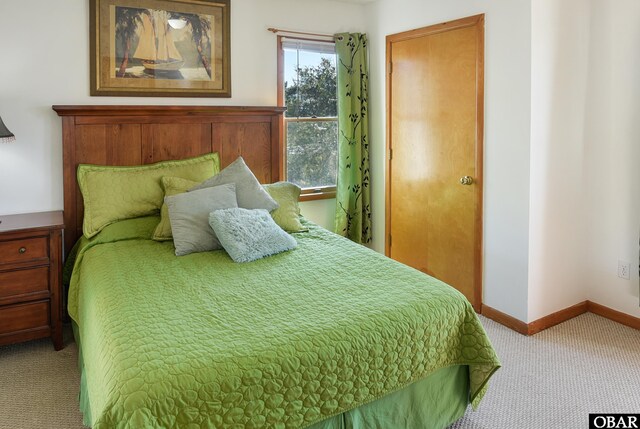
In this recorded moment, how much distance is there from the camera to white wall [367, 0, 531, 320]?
2.89 m

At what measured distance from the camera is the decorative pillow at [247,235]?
2480 millimetres

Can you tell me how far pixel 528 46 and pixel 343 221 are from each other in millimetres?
1908

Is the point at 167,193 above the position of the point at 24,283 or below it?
above

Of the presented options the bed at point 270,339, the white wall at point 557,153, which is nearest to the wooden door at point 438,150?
the white wall at point 557,153

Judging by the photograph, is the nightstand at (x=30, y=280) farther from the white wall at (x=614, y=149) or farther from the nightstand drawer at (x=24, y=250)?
the white wall at (x=614, y=149)

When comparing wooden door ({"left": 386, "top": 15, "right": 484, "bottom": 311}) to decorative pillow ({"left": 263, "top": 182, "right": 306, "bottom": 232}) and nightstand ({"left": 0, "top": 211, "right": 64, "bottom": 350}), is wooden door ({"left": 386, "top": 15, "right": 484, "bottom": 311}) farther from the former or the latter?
nightstand ({"left": 0, "top": 211, "right": 64, "bottom": 350})

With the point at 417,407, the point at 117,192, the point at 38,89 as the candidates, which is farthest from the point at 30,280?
the point at 417,407

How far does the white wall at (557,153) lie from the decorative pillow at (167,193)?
6.96 feet

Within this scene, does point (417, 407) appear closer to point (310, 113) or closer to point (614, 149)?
point (614, 149)

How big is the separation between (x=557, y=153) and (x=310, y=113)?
1871mm

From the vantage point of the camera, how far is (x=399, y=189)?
3.91 meters

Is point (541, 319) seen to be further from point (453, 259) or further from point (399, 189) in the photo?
point (399, 189)

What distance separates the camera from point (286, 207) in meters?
3.05

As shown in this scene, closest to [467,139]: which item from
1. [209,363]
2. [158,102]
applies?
[158,102]
